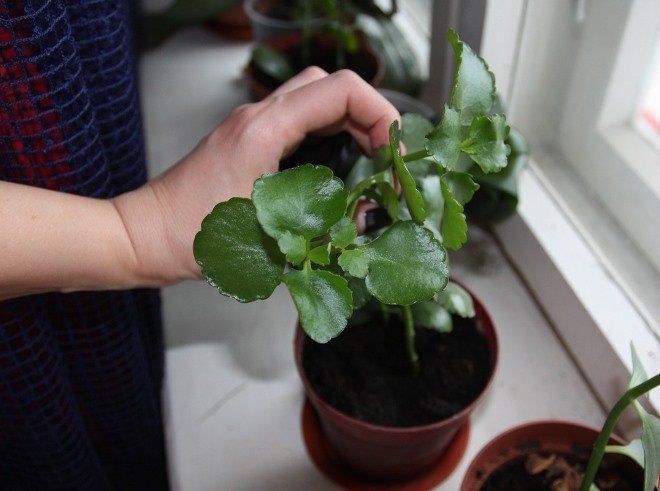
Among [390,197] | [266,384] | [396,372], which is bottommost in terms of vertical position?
[266,384]

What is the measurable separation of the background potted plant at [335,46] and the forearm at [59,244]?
18.6 inches

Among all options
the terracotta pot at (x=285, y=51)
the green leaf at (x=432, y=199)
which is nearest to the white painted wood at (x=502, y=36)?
the terracotta pot at (x=285, y=51)

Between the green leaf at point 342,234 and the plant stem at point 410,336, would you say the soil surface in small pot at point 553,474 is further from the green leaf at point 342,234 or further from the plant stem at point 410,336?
the green leaf at point 342,234

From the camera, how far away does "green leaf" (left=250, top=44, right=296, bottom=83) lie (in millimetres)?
949

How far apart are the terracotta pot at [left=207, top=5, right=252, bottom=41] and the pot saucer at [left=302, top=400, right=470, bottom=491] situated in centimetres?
84

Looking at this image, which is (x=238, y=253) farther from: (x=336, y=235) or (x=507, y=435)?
(x=507, y=435)

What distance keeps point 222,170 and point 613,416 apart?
1.09 feet

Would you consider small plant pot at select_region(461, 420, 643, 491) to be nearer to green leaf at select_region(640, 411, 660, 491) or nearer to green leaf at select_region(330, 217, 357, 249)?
green leaf at select_region(640, 411, 660, 491)

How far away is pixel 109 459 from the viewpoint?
2.54 ft

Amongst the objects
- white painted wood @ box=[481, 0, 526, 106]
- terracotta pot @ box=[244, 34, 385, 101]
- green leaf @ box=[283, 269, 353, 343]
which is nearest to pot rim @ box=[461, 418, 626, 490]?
green leaf @ box=[283, 269, 353, 343]

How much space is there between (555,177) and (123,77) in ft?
1.65

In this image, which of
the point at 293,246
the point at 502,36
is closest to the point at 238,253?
the point at 293,246

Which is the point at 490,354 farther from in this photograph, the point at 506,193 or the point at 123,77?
the point at 123,77

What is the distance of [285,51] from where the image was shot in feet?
3.41
